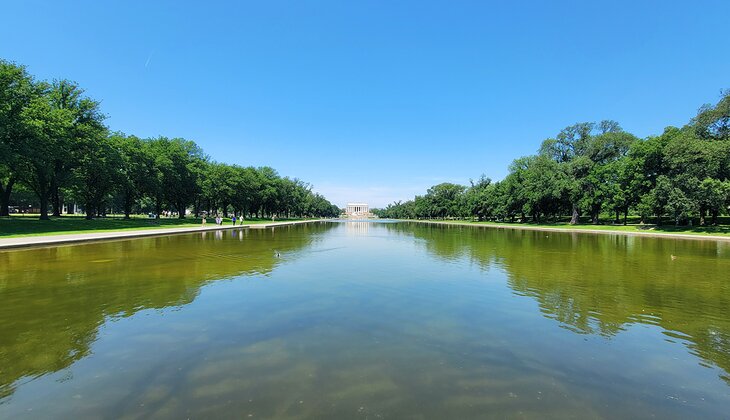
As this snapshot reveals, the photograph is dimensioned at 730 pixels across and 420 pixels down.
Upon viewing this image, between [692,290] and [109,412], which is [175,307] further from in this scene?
[692,290]

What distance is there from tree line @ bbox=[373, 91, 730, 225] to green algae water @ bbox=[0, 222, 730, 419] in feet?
152

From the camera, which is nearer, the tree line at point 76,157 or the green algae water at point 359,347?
the green algae water at point 359,347

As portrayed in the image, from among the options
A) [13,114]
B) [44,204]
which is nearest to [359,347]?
[13,114]

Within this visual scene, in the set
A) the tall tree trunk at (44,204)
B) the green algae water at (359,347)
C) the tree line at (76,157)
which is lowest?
the green algae water at (359,347)

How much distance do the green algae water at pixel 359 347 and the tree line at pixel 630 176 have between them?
46392 millimetres

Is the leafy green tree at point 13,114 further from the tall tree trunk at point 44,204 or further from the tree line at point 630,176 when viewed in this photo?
the tree line at point 630,176

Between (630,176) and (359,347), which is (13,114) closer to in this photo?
(359,347)

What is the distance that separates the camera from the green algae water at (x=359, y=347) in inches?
172

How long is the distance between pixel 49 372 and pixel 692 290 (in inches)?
646

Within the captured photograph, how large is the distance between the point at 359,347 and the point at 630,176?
68.7 metres

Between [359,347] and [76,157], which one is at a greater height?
[76,157]

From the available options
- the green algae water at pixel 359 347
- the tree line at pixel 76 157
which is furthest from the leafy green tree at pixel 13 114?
the green algae water at pixel 359 347

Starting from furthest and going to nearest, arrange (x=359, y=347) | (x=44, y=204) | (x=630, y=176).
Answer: (x=630, y=176), (x=44, y=204), (x=359, y=347)

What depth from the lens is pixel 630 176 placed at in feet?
189
